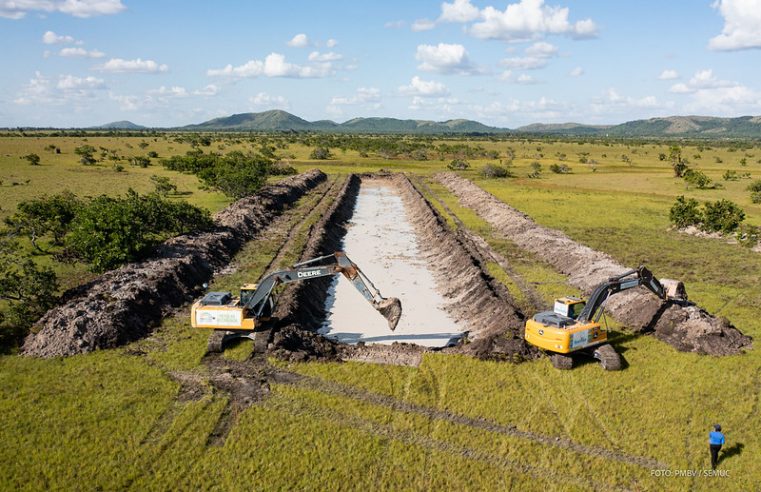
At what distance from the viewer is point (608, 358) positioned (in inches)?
727

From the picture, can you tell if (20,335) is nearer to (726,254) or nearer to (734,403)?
(734,403)

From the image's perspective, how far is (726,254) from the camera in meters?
35.8

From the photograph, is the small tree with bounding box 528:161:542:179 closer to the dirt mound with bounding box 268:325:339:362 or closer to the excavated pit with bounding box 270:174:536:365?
the excavated pit with bounding box 270:174:536:365

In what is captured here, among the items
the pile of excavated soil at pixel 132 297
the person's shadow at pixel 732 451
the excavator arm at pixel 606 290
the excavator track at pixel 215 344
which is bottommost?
the person's shadow at pixel 732 451

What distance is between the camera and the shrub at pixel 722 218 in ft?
134

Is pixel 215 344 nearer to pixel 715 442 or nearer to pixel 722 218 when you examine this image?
pixel 715 442

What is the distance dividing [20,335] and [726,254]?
42.1 metres

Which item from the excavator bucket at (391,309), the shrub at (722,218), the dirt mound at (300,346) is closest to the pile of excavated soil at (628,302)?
the excavator bucket at (391,309)

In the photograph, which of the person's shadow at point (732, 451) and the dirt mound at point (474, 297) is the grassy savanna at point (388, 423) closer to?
the person's shadow at point (732, 451)

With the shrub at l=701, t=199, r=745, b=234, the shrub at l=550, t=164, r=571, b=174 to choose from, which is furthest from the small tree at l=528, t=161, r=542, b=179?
the shrub at l=701, t=199, r=745, b=234

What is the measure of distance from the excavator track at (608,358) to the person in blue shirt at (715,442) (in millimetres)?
4992

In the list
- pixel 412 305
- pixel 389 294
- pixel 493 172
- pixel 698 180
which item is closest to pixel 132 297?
pixel 389 294

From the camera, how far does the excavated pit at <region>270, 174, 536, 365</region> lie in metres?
19.8

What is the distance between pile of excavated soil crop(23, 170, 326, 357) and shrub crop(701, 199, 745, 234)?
3794cm
